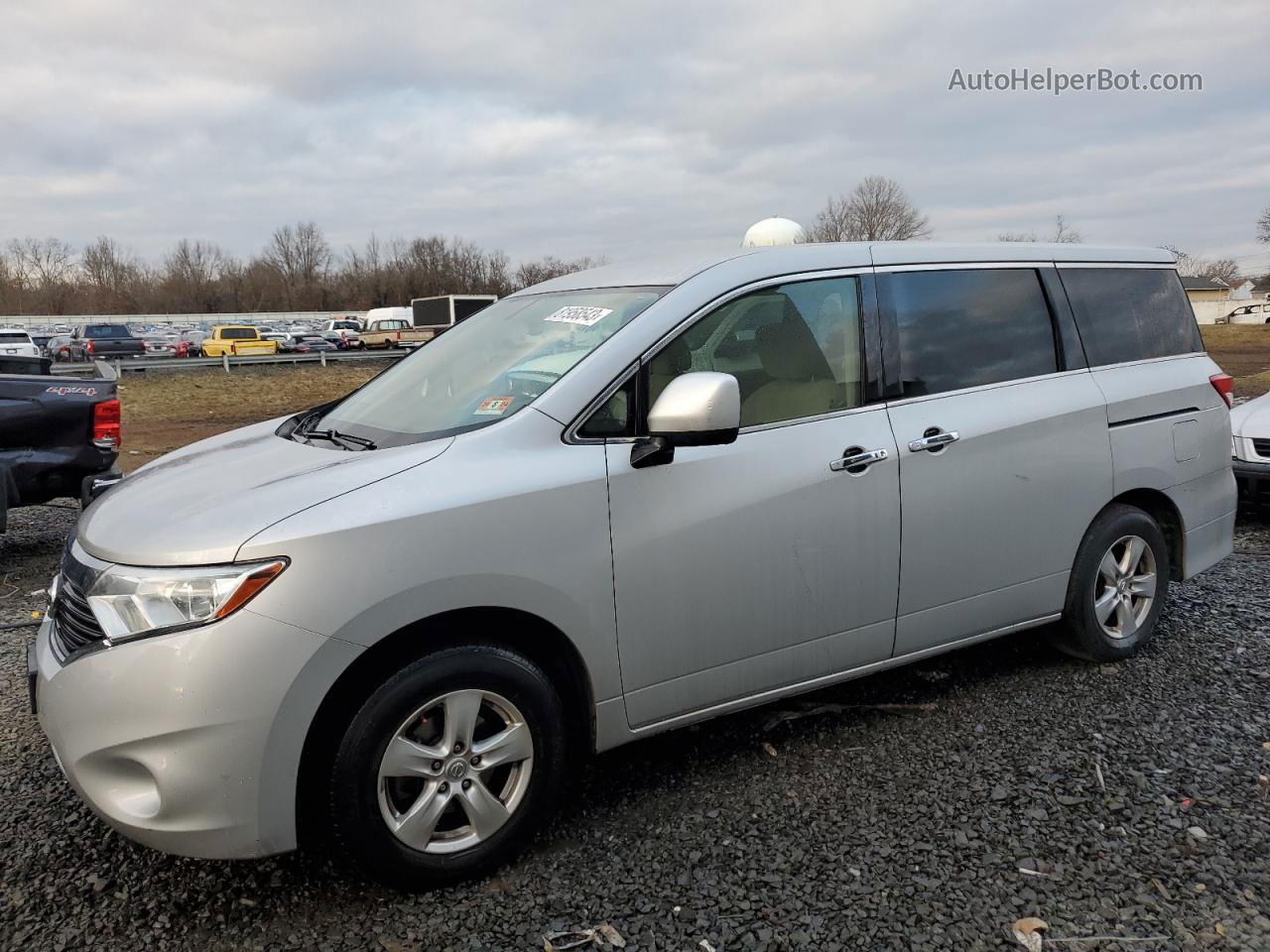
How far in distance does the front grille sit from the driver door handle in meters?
2.26

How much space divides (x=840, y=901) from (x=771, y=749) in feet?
2.93

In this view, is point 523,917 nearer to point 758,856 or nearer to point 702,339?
point 758,856

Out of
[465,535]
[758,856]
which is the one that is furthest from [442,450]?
[758,856]

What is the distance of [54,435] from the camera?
5.63 m

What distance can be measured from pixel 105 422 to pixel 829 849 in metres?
5.18

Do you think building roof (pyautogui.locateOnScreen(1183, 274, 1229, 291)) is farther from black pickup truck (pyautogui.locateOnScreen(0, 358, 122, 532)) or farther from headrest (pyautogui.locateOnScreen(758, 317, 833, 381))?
black pickup truck (pyautogui.locateOnScreen(0, 358, 122, 532))

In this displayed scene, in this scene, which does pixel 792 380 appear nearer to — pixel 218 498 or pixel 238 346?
pixel 218 498

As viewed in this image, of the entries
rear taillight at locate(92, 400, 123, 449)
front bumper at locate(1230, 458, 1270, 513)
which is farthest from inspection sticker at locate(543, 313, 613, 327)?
front bumper at locate(1230, 458, 1270, 513)

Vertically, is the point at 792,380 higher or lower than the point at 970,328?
lower

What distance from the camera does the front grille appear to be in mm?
2385

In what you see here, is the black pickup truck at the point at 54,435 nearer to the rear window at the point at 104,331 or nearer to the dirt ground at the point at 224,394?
the dirt ground at the point at 224,394

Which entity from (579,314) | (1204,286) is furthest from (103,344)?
(1204,286)

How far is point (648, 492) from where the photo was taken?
2.78 meters

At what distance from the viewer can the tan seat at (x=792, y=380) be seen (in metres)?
3.11
